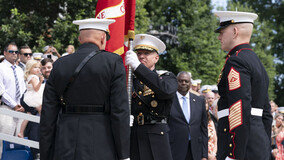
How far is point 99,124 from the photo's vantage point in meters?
3.90

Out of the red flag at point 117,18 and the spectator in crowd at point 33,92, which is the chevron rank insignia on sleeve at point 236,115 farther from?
the spectator in crowd at point 33,92

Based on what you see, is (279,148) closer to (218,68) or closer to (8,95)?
(8,95)

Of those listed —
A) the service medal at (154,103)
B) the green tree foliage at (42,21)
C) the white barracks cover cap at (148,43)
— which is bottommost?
the service medal at (154,103)

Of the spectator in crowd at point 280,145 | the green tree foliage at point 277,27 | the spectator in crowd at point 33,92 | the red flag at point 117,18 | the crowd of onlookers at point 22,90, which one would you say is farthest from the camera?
the green tree foliage at point 277,27

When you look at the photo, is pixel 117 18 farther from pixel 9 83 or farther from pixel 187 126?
pixel 9 83

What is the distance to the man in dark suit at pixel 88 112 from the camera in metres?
3.88

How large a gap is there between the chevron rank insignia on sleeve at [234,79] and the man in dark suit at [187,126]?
3338 mm

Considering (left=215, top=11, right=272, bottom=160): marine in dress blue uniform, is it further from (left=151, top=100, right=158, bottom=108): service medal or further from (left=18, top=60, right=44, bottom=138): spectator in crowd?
(left=18, top=60, right=44, bottom=138): spectator in crowd

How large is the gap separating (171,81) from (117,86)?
4.34 feet

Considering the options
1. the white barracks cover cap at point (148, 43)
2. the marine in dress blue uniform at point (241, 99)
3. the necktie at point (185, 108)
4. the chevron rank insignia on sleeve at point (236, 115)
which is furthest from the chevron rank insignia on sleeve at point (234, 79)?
the necktie at point (185, 108)

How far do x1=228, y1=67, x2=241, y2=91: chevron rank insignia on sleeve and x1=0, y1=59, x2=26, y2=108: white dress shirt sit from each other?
4945 mm

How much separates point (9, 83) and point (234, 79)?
5.41m

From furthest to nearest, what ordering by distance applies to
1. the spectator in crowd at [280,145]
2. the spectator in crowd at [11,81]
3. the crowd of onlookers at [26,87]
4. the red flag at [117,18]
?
the spectator in crowd at [280,145] < the spectator in crowd at [11,81] < the crowd of onlookers at [26,87] < the red flag at [117,18]

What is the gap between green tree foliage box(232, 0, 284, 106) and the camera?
40375 millimetres
